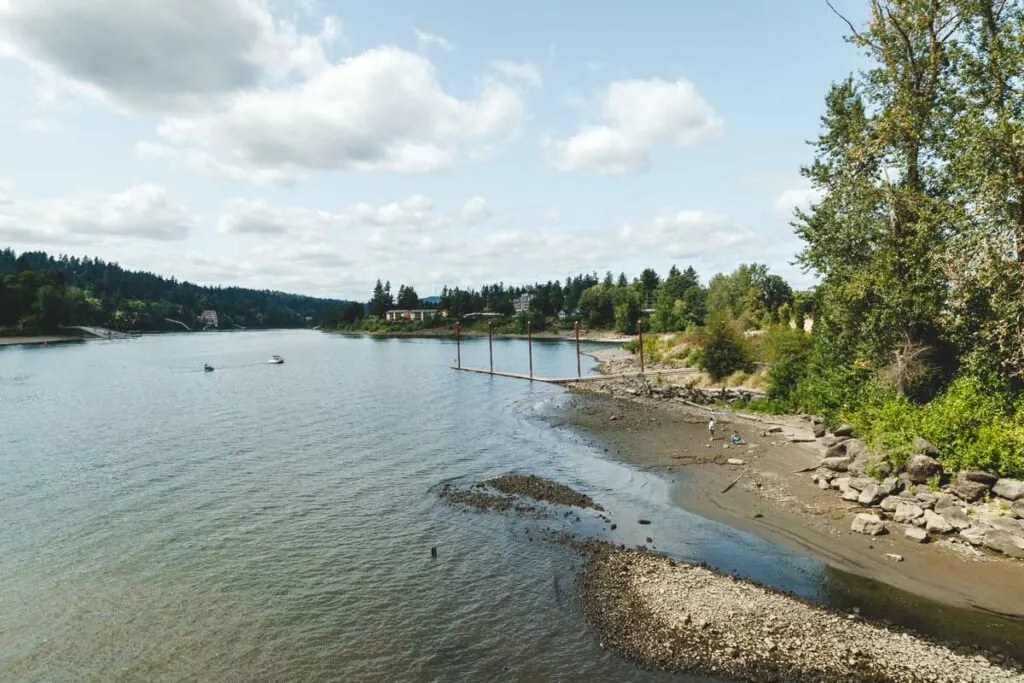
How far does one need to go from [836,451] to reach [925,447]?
216 inches

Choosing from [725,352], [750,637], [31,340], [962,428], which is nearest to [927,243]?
[962,428]

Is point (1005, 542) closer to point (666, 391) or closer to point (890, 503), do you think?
point (890, 503)

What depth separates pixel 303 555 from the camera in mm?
22609

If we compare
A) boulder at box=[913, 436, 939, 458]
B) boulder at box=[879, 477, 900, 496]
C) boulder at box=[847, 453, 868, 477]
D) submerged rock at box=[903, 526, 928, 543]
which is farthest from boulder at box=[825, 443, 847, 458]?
submerged rock at box=[903, 526, 928, 543]

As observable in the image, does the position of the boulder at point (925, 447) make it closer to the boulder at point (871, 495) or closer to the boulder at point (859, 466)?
the boulder at point (859, 466)

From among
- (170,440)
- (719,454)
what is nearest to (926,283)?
(719,454)

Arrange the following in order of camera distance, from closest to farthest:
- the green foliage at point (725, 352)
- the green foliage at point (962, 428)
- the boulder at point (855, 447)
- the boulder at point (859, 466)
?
the green foliage at point (962, 428)
the boulder at point (859, 466)
the boulder at point (855, 447)
the green foliage at point (725, 352)

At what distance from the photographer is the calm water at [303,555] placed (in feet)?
52.3

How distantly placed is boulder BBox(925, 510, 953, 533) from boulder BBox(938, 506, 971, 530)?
0.15 meters

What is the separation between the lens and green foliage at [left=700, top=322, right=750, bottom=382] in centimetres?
5919

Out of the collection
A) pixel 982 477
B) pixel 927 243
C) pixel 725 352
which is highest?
pixel 927 243

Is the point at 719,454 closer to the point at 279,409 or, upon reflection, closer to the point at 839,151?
the point at 839,151

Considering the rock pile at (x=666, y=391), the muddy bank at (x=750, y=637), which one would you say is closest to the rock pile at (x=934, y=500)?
the muddy bank at (x=750, y=637)

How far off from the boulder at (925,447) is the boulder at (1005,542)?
18.8 feet
